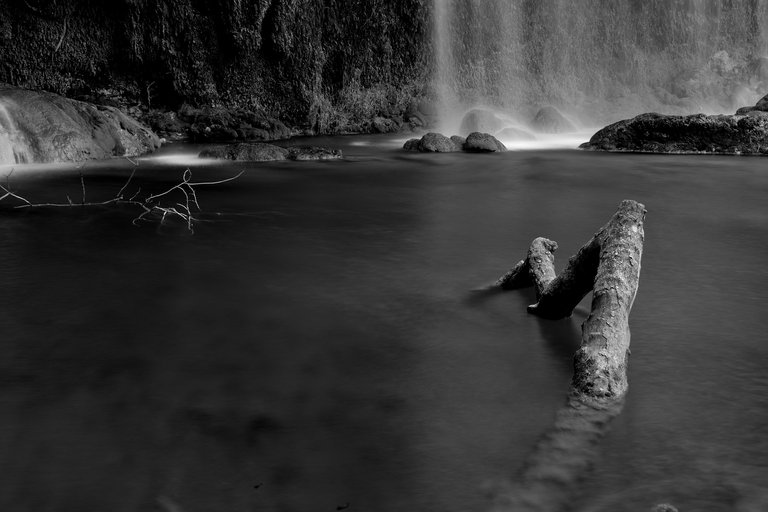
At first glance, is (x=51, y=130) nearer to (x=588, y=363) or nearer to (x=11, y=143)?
(x=11, y=143)

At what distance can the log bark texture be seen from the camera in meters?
3.92

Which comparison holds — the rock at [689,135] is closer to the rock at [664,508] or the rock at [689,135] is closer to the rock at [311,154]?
the rock at [311,154]

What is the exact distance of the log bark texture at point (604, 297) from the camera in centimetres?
392

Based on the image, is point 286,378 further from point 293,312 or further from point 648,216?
point 648,216

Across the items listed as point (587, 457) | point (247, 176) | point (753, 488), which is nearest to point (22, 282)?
point (587, 457)

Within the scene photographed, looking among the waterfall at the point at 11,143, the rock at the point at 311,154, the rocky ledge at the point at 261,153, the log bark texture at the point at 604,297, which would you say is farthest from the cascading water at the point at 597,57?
the log bark texture at the point at 604,297

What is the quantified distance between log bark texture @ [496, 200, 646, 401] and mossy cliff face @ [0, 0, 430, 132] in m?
17.5

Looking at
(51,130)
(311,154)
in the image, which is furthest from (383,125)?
(51,130)

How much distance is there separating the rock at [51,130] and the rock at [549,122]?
11347 millimetres

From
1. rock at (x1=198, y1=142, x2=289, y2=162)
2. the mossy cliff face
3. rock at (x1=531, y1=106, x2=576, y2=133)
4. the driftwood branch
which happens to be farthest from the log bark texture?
the mossy cliff face

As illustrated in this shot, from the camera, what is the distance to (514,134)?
1964 cm

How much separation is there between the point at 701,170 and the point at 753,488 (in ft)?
38.9

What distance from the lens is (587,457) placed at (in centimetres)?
333

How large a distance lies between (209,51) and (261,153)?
23.5 ft
